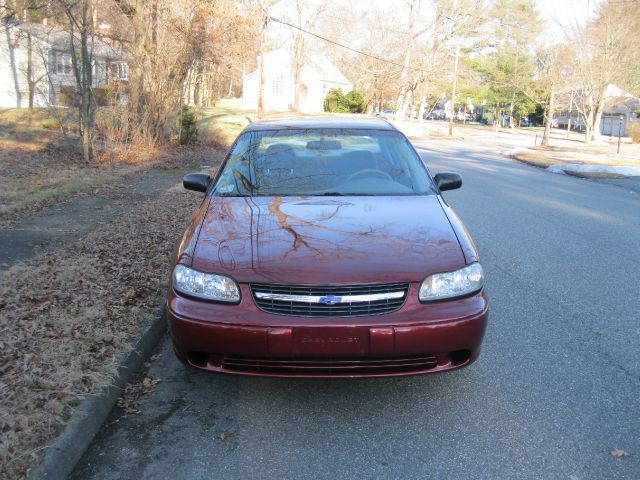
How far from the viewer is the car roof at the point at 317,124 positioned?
5.06 metres

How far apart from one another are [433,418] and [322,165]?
224 centimetres

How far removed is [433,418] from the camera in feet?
10.5

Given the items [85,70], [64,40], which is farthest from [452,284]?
[64,40]

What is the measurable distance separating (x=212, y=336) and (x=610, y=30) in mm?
36196

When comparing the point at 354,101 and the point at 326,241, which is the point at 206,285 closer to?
the point at 326,241

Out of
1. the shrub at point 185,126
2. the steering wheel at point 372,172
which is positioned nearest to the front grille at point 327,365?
the steering wheel at point 372,172

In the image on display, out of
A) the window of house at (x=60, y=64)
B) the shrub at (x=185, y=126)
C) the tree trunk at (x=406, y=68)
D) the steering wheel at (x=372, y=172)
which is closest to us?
the steering wheel at (x=372, y=172)

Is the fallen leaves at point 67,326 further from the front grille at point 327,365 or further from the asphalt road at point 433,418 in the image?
the front grille at point 327,365

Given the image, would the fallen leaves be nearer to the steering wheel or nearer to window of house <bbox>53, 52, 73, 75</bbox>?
the steering wheel

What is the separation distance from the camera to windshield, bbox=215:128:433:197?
4340 millimetres

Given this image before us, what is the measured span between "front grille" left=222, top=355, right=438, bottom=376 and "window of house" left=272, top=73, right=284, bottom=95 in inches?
2337

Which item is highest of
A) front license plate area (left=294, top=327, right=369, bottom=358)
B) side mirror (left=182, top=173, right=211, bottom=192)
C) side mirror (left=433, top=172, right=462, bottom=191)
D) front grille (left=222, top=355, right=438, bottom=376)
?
side mirror (left=433, top=172, right=462, bottom=191)

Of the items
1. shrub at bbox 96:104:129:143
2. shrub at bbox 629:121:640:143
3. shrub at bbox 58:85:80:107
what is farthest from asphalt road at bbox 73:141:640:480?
shrub at bbox 629:121:640:143

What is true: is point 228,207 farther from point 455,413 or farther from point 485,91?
point 485,91
